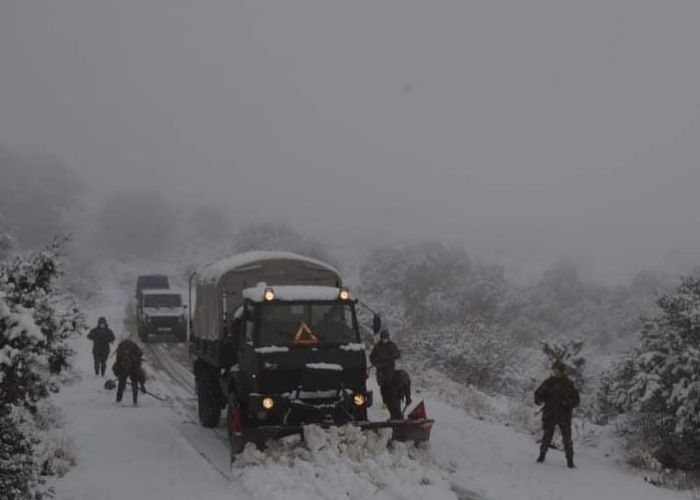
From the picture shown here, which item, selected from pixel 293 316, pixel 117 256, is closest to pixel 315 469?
pixel 293 316

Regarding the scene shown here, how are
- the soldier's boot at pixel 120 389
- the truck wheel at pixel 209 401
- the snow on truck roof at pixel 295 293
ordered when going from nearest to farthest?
the snow on truck roof at pixel 295 293, the truck wheel at pixel 209 401, the soldier's boot at pixel 120 389

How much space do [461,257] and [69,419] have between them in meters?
48.0

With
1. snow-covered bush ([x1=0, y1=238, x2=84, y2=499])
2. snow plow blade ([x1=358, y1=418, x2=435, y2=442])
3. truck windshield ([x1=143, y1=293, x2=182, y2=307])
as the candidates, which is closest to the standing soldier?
snow plow blade ([x1=358, y1=418, x2=435, y2=442])

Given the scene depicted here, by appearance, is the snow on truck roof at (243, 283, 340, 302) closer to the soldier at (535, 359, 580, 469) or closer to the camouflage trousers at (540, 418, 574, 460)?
the soldier at (535, 359, 580, 469)

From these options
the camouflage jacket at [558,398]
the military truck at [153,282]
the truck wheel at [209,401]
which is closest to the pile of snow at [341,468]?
the camouflage jacket at [558,398]

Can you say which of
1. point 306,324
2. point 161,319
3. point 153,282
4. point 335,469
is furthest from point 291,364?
point 153,282

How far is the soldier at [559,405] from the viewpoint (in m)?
11.2

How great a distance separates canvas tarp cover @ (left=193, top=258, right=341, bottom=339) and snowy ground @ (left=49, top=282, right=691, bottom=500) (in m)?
2.31

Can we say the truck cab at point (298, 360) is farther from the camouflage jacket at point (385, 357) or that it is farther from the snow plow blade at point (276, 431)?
the camouflage jacket at point (385, 357)

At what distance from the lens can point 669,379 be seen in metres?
12.3

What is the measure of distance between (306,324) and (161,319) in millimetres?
21631

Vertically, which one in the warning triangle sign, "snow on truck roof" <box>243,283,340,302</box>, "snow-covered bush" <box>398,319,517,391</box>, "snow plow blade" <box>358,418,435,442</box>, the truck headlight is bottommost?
"snow-covered bush" <box>398,319,517,391</box>

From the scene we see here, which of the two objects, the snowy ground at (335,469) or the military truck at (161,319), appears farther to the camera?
the military truck at (161,319)

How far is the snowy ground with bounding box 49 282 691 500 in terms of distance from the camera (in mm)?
9383
